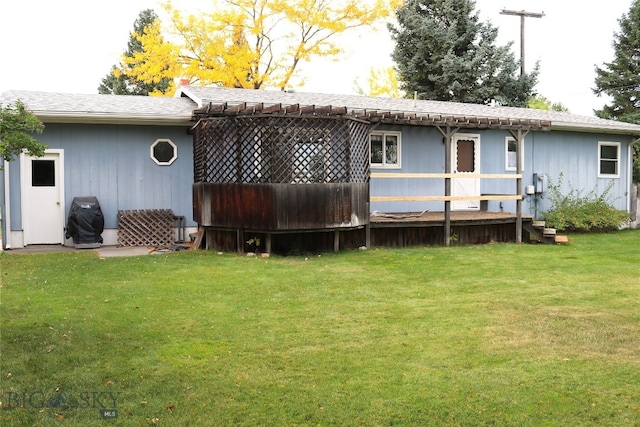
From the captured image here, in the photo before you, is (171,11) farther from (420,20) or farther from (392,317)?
(392,317)

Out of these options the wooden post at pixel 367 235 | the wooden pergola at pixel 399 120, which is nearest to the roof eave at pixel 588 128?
the wooden pergola at pixel 399 120

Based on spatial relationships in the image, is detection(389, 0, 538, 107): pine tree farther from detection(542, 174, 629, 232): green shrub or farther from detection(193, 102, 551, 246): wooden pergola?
detection(193, 102, 551, 246): wooden pergola

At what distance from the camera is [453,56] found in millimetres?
22891

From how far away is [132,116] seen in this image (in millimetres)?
11062

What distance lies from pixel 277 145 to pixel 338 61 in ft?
50.0

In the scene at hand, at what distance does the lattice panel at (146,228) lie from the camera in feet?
37.6

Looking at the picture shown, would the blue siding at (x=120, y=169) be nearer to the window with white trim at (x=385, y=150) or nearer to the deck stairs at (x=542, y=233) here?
the window with white trim at (x=385, y=150)

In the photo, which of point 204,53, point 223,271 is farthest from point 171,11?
point 223,271

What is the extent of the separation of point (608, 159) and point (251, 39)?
14.1 meters

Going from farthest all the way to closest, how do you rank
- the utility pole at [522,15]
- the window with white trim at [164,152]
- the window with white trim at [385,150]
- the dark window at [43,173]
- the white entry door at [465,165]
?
the utility pole at [522,15], the white entry door at [465,165], the window with white trim at [385,150], the window with white trim at [164,152], the dark window at [43,173]

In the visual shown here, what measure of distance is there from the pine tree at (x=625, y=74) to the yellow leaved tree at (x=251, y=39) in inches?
353

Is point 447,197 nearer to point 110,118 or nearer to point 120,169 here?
point 120,169

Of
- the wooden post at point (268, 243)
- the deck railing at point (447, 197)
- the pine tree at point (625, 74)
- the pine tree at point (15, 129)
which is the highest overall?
the pine tree at point (625, 74)

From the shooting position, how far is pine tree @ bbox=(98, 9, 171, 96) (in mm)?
30078
